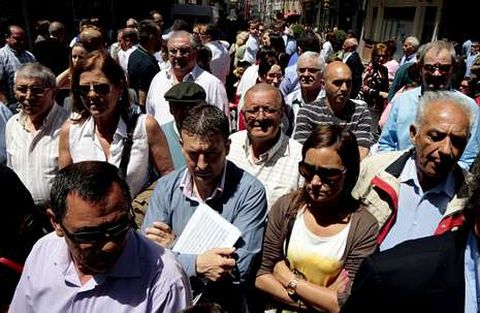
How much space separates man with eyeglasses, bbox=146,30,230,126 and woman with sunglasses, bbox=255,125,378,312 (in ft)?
6.04

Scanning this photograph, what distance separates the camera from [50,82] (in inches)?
110

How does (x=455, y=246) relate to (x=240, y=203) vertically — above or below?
above

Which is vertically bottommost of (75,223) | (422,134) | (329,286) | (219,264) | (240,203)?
(329,286)

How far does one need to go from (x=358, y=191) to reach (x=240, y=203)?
2.08ft

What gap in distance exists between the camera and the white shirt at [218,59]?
266 inches

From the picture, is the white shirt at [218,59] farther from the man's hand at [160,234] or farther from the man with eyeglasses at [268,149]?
the man's hand at [160,234]

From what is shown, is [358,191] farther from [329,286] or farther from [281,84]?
[281,84]

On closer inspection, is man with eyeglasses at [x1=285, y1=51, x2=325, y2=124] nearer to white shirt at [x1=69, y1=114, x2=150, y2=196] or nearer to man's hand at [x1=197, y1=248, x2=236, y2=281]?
white shirt at [x1=69, y1=114, x2=150, y2=196]

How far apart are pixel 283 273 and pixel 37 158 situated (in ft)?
5.50

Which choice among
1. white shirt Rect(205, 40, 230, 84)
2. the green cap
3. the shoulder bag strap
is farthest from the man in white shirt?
the shoulder bag strap

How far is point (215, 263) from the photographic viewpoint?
1.75 m

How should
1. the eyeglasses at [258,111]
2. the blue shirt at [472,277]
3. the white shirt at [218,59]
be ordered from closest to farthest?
the blue shirt at [472,277] < the eyeglasses at [258,111] < the white shirt at [218,59]

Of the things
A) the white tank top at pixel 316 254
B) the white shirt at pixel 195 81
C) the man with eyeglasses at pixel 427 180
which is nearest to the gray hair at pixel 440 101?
the man with eyeglasses at pixel 427 180

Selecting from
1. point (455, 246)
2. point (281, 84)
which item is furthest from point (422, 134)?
point (281, 84)
